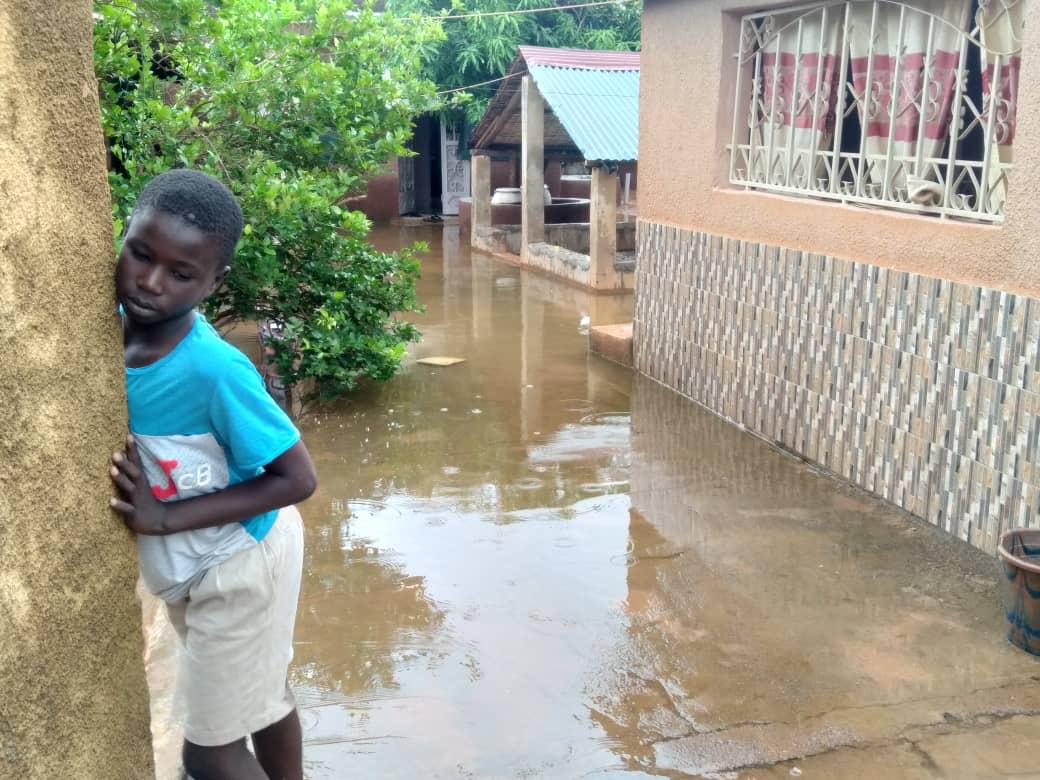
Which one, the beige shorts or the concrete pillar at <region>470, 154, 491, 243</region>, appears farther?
the concrete pillar at <region>470, 154, 491, 243</region>

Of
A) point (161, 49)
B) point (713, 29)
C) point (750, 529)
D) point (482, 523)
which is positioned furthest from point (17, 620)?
point (713, 29)

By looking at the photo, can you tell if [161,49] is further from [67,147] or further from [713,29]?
[67,147]

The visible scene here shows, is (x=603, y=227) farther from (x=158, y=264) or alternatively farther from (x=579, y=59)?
(x=158, y=264)

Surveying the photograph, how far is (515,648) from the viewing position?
3795 mm

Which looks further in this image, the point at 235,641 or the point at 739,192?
the point at 739,192

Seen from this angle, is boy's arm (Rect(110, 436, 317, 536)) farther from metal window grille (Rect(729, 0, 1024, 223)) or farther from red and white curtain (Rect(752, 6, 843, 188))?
red and white curtain (Rect(752, 6, 843, 188))

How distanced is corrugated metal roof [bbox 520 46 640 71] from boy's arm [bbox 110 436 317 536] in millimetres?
11850

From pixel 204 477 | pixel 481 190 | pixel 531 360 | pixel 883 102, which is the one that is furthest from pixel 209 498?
pixel 481 190

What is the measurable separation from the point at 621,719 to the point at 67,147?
8.22 ft

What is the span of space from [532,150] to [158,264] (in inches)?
480

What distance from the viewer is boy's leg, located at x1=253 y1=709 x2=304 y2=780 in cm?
218

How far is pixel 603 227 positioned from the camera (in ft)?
39.0

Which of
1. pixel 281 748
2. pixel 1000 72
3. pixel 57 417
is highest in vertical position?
pixel 1000 72

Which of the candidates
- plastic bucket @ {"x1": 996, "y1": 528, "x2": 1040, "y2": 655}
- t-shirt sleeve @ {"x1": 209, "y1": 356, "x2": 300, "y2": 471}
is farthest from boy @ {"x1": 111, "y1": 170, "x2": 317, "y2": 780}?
plastic bucket @ {"x1": 996, "y1": 528, "x2": 1040, "y2": 655}
